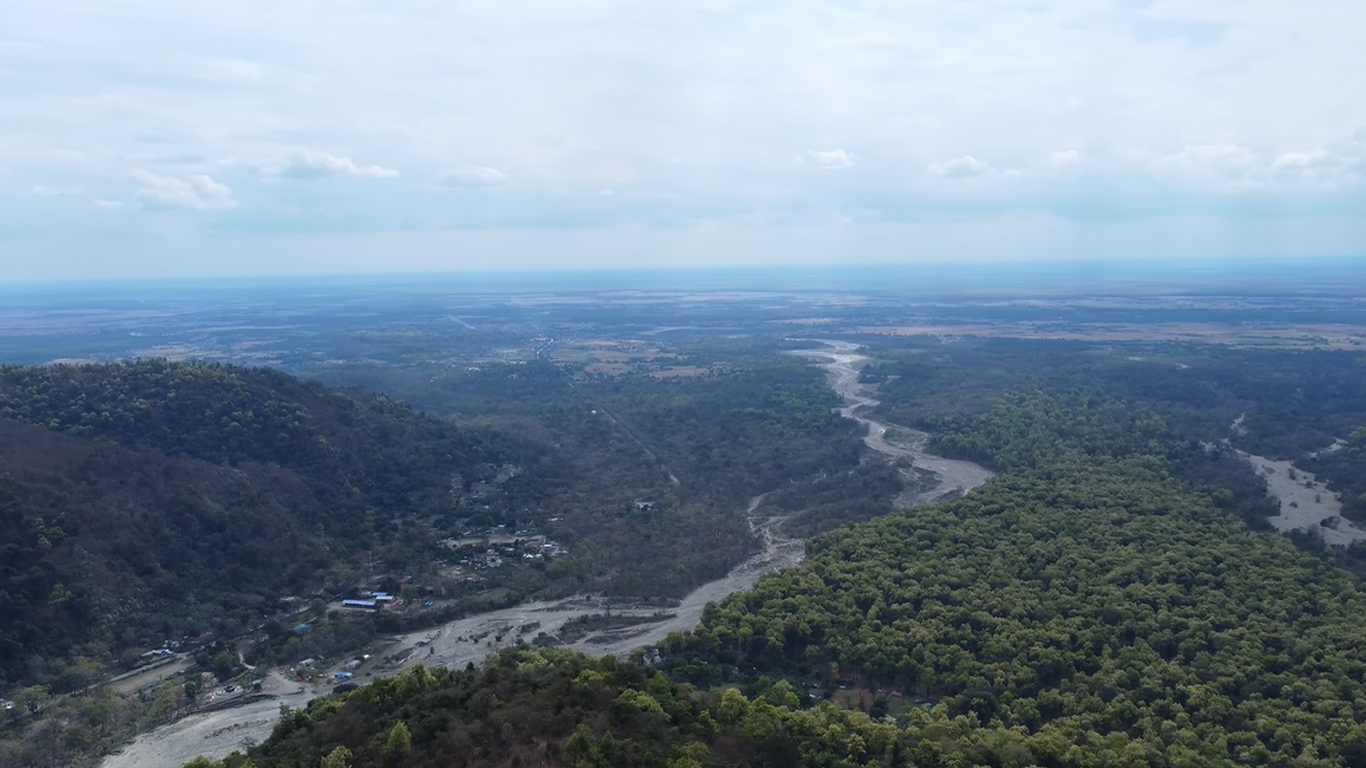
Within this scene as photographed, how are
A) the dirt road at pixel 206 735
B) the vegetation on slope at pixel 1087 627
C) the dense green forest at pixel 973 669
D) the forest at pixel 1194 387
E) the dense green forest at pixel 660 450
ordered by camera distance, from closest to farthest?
the dense green forest at pixel 973 669 < the vegetation on slope at pixel 1087 627 < the dirt road at pixel 206 735 < the dense green forest at pixel 660 450 < the forest at pixel 1194 387

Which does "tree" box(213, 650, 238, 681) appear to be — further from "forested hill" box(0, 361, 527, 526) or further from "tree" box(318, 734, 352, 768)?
"tree" box(318, 734, 352, 768)

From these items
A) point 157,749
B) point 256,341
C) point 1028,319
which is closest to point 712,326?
point 1028,319

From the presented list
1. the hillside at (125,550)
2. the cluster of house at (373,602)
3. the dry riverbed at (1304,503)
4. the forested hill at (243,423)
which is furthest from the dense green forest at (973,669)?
the forested hill at (243,423)

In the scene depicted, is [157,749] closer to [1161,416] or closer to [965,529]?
[965,529]

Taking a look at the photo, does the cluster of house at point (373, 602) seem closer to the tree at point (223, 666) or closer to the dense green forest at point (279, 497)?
the dense green forest at point (279, 497)

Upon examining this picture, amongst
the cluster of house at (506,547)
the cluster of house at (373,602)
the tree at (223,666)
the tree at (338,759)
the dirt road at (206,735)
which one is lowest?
the dirt road at (206,735)
